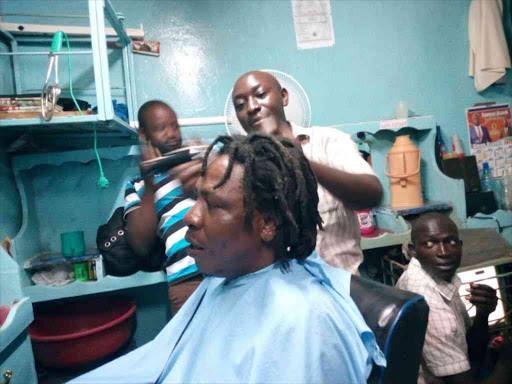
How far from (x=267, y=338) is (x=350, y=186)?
1.44ft

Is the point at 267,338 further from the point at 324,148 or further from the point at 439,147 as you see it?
the point at 439,147

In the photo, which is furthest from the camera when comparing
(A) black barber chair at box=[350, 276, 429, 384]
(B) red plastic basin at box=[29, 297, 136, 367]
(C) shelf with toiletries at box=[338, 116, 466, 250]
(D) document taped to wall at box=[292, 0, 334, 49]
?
(D) document taped to wall at box=[292, 0, 334, 49]

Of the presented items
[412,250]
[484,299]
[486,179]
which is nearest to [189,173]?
[412,250]

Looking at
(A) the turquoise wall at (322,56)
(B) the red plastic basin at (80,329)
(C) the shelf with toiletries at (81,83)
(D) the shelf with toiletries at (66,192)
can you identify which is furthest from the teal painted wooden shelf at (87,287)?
(A) the turquoise wall at (322,56)

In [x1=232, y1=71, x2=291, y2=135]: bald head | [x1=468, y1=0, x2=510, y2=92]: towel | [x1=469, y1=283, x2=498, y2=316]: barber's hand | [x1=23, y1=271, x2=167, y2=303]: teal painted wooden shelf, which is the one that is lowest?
[x1=469, y1=283, x2=498, y2=316]: barber's hand

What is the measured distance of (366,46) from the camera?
2.12 m

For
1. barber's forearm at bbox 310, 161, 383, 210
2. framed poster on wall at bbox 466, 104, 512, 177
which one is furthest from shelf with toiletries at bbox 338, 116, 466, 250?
barber's forearm at bbox 310, 161, 383, 210

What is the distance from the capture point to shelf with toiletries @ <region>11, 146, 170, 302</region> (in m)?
1.69

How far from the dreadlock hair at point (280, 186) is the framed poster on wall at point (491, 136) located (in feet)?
6.43

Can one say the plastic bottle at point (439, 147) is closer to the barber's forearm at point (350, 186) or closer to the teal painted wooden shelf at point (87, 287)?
the barber's forearm at point (350, 186)

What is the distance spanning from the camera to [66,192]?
1872 mm

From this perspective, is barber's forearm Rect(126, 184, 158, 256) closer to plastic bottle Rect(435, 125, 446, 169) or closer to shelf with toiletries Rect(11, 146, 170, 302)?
shelf with toiletries Rect(11, 146, 170, 302)

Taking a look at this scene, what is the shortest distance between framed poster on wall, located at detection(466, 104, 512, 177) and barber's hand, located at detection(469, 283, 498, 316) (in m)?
1.27

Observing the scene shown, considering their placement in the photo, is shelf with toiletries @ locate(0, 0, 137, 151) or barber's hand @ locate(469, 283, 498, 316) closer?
barber's hand @ locate(469, 283, 498, 316)
